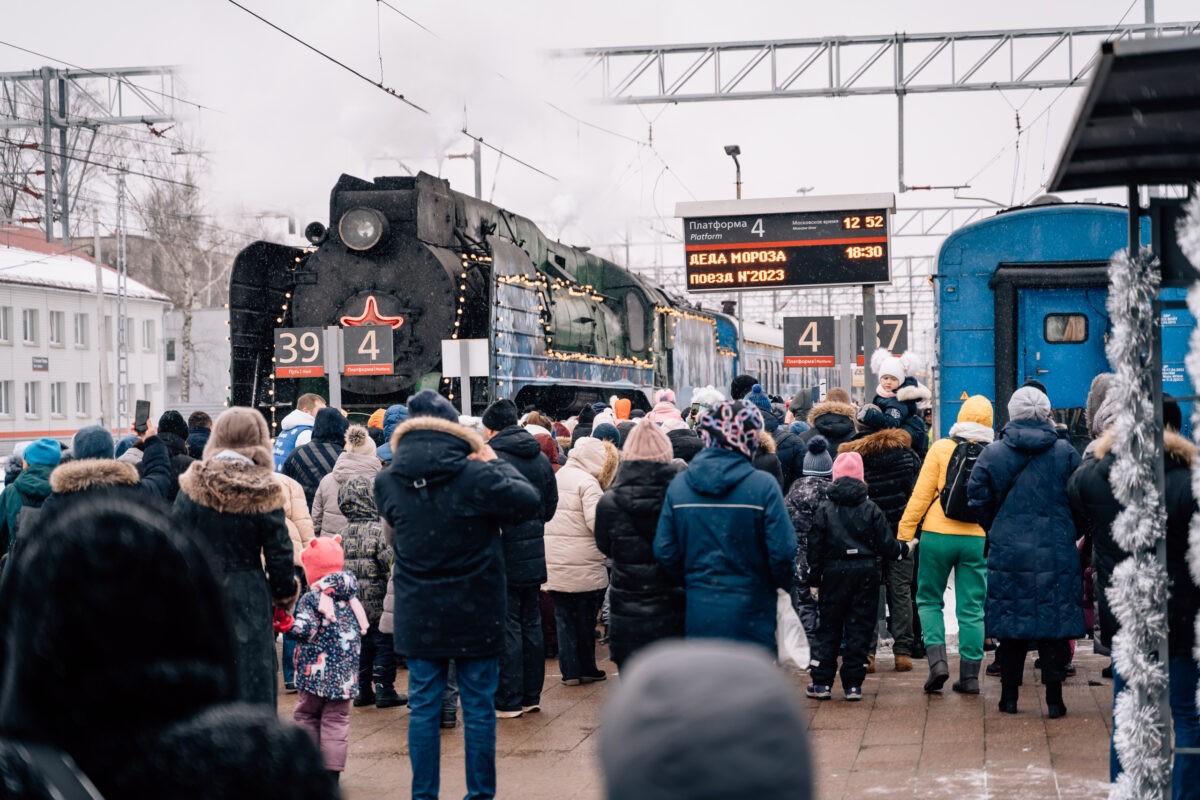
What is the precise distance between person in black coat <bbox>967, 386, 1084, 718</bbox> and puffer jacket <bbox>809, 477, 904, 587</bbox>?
0.76 m

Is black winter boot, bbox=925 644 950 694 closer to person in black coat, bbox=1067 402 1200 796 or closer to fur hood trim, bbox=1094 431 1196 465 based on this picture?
person in black coat, bbox=1067 402 1200 796

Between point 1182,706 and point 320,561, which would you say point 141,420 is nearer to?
point 320,561

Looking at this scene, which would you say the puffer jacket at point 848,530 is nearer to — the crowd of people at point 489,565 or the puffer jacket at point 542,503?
the crowd of people at point 489,565

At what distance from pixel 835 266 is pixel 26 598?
15.0 metres

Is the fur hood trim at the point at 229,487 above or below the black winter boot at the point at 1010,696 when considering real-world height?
above

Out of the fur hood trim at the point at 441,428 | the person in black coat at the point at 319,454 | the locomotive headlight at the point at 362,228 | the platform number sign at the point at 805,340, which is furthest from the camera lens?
the platform number sign at the point at 805,340

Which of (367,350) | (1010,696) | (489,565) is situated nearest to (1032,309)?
(1010,696)

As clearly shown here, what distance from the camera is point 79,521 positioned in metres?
2.34

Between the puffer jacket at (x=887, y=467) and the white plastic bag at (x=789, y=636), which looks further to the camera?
the puffer jacket at (x=887, y=467)

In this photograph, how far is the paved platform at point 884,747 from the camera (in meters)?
6.68

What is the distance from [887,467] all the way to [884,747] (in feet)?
8.43

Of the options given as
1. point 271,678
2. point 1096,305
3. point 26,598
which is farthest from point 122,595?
point 1096,305

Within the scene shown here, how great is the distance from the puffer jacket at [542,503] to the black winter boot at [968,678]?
2.76 meters

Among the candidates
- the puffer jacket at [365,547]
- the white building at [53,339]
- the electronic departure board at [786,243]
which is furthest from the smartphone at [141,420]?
the white building at [53,339]
